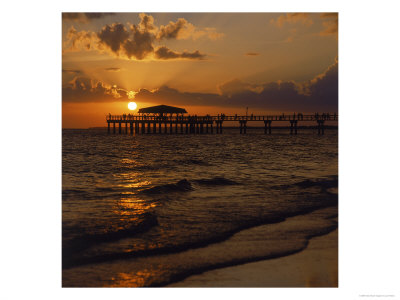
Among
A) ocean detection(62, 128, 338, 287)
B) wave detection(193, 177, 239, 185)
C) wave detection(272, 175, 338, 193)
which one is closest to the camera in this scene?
ocean detection(62, 128, 338, 287)

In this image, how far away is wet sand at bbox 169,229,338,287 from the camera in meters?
3.84

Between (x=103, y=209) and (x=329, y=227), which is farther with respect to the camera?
(x=103, y=209)

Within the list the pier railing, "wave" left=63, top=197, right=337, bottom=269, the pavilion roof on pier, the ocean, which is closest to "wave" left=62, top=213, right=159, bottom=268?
the ocean

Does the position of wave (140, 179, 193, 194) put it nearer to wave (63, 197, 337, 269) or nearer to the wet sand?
wave (63, 197, 337, 269)

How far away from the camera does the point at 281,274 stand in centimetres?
395

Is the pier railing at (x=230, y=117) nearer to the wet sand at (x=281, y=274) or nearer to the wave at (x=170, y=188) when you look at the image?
the wave at (x=170, y=188)

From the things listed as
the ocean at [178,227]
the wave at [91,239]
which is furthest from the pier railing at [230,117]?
the wave at [91,239]

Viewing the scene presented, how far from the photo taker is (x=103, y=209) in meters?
6.56

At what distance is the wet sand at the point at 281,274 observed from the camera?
384 centimetres

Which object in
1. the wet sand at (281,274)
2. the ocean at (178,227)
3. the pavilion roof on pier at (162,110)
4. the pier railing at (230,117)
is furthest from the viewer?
the pier railing at (230,117)
